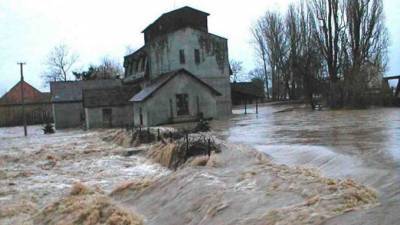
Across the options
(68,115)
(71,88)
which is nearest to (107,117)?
(68,115)

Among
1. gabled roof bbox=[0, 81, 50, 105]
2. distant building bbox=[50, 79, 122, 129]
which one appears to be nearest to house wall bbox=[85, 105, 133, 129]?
distant building bbox=[50, 79, 122, 129]

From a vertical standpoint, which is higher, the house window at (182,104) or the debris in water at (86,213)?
the house window at (182,104)

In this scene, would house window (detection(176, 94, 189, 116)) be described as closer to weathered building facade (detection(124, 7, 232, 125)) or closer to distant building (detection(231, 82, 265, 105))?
weathered building facade (detection(124, 7, 232, 125))

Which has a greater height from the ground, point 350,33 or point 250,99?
point 350,33

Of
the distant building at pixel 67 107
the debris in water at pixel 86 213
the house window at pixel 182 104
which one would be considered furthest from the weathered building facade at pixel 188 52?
the debris in water at pixel 86 213

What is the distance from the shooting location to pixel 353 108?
43.9 m

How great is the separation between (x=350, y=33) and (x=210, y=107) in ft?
55.5

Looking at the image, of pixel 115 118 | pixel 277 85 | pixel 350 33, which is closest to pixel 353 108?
pixel 350 33

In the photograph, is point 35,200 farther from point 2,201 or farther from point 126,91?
point 126,91

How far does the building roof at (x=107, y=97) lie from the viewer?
52312 millimetres

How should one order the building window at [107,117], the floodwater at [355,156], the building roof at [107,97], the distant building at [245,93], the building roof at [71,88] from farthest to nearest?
the distant building at [245,93] < the building roof at [71,88] < the building roof at [107,97] < the building window at [107,117] < the floodwater at [355,156]

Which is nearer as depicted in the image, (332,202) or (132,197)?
(332,202)

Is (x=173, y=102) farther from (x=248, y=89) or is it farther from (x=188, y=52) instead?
(x=248, y=89)

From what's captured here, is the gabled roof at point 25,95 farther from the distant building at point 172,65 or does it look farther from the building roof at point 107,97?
the distant building at point 172,65
